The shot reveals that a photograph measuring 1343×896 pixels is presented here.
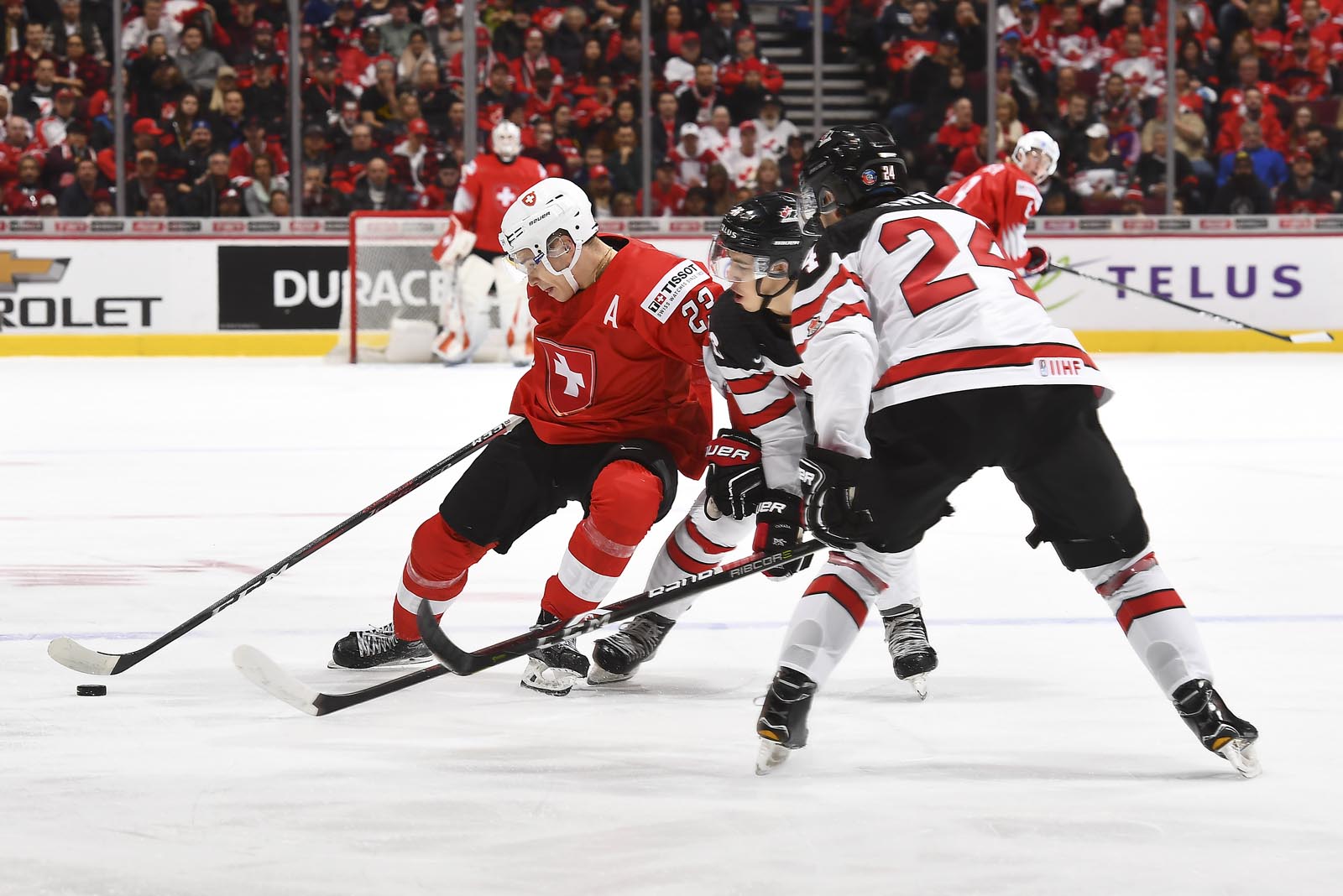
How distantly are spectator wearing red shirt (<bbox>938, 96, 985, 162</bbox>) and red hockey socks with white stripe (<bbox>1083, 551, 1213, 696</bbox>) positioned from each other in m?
8.71

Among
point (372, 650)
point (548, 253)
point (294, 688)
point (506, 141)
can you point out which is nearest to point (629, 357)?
point (548, 253)

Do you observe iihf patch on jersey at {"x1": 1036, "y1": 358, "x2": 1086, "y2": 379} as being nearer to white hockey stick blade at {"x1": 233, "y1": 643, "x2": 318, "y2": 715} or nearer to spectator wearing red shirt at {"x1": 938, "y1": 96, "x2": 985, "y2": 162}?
white hockey stick blade at {"x1": 233, "y1": 643, "x2": 318, "y2": 715}

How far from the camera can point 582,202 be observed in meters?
2.98

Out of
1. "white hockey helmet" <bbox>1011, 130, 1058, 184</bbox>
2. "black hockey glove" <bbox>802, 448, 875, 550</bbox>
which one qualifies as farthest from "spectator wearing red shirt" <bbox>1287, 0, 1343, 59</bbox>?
"black hockey glove" <bbox>802, 448, 875, 550</bbox>

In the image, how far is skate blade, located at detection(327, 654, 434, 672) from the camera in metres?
3.01

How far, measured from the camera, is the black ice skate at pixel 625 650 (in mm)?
2928

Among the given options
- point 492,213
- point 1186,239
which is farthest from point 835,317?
point 1186,239

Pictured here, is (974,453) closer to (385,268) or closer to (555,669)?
(555,669)

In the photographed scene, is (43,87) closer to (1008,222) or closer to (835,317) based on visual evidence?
(1008,222)

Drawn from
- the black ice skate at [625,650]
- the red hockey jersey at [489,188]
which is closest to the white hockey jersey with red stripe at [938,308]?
the black ice skate at [625,650]

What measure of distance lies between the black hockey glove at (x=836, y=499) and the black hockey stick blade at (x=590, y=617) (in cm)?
18

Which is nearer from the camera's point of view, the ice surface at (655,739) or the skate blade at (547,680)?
→ the ice surface at (655,739)

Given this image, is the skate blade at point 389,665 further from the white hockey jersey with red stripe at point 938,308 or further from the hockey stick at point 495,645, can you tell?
the white hockey jersey with red stripe at point 938,308

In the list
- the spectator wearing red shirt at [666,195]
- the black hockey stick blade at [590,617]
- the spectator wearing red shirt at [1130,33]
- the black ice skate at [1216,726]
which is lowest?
the black ice skate at [1216,726]
